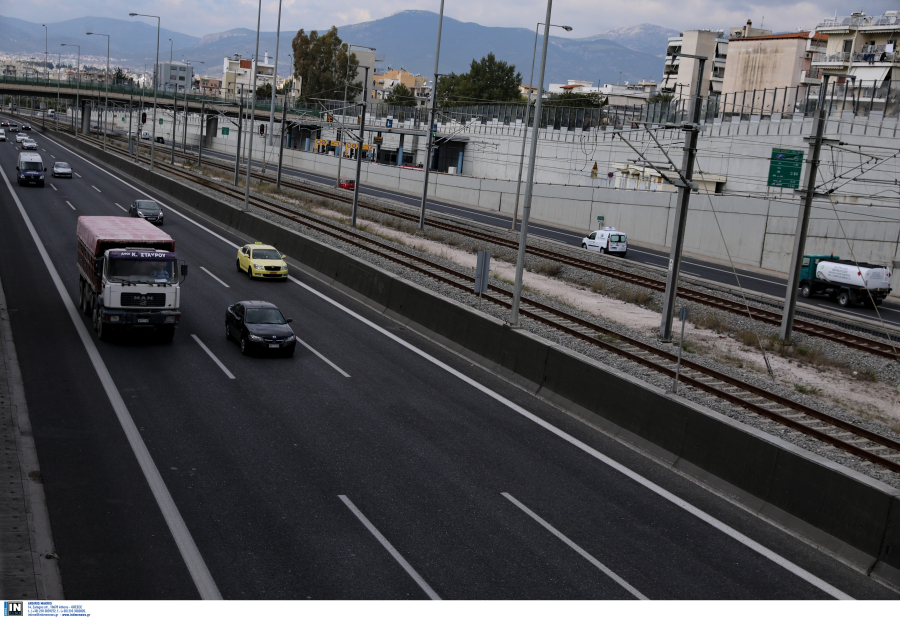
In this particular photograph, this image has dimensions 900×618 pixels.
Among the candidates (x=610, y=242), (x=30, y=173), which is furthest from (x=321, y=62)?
(x=610, y=242)

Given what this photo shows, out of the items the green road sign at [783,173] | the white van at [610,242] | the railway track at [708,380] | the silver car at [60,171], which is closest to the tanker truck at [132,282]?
the railway track at [708,380]

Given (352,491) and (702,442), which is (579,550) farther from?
(702,442)

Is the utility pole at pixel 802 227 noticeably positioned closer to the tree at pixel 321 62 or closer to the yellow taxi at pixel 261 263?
the yellow taxi at pixel 261 263

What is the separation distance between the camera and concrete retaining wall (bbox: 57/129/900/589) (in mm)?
12023

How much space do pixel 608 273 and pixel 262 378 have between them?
24.3 meters

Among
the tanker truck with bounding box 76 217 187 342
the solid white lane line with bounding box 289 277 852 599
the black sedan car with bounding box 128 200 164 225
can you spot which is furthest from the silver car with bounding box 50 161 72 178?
the solid white lane line with bounding box 289 277 852 599

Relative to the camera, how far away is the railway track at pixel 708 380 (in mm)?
16531

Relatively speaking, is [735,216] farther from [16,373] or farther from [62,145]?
[62,145]

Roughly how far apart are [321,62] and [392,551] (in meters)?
153

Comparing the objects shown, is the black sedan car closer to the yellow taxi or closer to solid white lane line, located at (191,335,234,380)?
the yellow taxi

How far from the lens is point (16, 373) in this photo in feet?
60.9

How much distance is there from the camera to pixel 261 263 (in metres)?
31.7

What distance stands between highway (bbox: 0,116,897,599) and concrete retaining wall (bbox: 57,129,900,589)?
0.41 m

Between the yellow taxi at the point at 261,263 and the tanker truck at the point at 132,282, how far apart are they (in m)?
7.87
